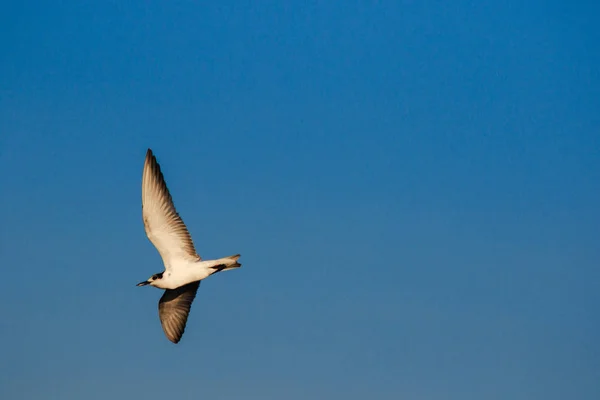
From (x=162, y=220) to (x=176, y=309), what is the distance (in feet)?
13.1

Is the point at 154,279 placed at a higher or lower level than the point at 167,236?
lower

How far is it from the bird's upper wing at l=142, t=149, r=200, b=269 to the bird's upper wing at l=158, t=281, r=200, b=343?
2070 mm

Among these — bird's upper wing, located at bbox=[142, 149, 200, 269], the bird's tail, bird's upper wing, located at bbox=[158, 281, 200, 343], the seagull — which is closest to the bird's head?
the seagull

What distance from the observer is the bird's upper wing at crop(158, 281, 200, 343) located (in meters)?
38.2

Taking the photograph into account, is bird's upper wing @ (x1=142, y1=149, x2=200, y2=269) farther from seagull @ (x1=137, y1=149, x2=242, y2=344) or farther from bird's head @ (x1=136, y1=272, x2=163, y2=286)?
bird's head @ (x1=136, y1=272, x2=163, y2=286)

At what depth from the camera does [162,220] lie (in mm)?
36062

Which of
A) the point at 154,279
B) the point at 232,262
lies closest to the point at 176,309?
the point at 154,279

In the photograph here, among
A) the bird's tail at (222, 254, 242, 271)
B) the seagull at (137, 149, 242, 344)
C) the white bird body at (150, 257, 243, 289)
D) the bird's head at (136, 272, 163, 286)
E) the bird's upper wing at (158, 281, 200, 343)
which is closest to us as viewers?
the bird's tail at (222, 254, 242, 271)

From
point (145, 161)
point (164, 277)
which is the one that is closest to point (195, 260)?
point (164, 277)

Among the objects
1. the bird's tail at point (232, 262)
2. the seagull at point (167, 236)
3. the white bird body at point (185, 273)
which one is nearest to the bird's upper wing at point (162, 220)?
the seagull at point (167, 236)

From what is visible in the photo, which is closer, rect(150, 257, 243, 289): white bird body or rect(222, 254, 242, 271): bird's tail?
rect(222, 254, 242, 271): bird's tail

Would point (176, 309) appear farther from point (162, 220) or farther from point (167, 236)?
point (162, 220)

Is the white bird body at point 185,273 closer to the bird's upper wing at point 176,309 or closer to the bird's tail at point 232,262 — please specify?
the bird's tail at point 232,262

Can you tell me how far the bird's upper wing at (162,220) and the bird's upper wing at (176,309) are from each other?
2.07 metres
